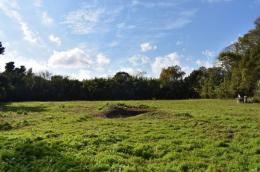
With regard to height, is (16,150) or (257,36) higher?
(257,36)

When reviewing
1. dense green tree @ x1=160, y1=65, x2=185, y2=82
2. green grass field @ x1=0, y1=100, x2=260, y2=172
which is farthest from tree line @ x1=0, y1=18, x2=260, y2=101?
green grass field @ x1=0, y1=100, x2=260, y2=172

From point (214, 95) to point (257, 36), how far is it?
700 inches

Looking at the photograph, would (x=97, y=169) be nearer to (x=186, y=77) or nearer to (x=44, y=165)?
(x=44, y=165)

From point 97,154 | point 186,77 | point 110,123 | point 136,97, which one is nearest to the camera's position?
Answer: point 97,154

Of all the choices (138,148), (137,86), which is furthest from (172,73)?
(138,148)

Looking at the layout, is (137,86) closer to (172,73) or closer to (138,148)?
(172,73)

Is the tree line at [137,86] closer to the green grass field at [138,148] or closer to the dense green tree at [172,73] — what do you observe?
the dense green tree at [172,73]

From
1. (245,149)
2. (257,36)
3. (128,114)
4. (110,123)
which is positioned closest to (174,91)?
(257,36)

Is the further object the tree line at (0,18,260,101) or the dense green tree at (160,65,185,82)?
the dense green tree at (160,65,185,82)

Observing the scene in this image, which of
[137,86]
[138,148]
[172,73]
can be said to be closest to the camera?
[138,148]

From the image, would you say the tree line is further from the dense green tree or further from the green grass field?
the green grass field

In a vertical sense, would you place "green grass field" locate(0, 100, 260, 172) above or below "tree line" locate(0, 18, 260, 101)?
below

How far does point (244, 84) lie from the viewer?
6041 centimetres

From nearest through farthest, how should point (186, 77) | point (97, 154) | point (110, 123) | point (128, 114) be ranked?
1. point (97, 154)
2. point (110, 123)
3. point (128, 114)
4. point (186, 77)
